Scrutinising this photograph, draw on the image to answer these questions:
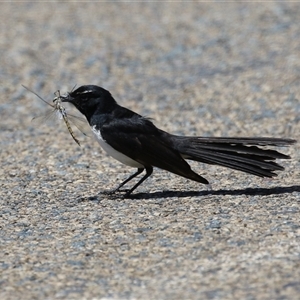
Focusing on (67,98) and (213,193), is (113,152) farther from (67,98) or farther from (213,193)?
(213,193)

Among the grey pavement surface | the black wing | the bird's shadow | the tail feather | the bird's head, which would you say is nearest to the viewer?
the grey pavement surface

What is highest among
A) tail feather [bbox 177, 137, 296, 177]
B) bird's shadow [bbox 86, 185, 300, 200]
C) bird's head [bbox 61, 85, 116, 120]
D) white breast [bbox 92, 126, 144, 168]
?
bird's head [bbox 61, 85, 116, 120]

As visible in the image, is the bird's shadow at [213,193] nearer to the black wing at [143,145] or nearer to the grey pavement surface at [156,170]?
the grey pavement surface at [156,170]

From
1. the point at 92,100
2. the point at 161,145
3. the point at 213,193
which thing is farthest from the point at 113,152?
the point at 213,193

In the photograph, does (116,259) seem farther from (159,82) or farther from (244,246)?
(159,82)

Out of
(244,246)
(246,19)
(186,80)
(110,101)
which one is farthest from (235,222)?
(246,19)

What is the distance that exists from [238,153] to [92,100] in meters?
1.41

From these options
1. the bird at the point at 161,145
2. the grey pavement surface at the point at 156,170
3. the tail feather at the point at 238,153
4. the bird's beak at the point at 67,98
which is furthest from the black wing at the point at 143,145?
the bird's beak at the point at 67,98

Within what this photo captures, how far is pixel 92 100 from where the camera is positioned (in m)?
7.61

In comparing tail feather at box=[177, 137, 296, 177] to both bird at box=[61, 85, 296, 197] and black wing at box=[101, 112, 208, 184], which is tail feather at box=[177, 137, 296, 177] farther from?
black wing at box=[101, 112, 208, 184]

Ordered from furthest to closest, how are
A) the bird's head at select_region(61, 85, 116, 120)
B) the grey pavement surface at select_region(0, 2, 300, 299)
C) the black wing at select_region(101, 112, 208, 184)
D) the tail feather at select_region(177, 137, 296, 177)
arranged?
1. the bird's head at select_region(61, 85, 116, 120)
2. the black wing at select_region(101, 112, 208, 184)
3. the tail feather at select_region(177, 137, 296, 177)
4. the grey pavement surface at select_region(0, 2, 300, 299)

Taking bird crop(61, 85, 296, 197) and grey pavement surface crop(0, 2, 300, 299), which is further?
bird crop(61, 85, 296, 197)

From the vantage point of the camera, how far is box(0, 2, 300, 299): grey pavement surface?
5.41 m

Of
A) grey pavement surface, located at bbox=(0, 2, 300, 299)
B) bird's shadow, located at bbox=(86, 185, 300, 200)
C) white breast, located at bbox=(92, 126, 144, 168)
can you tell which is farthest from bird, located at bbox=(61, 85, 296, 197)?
grey pavement surface, located at bbox=(0, 2, 300, 299)
